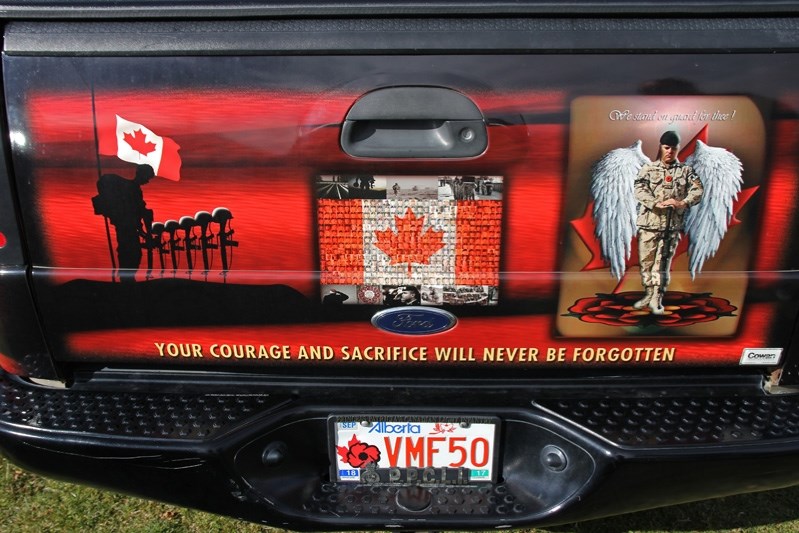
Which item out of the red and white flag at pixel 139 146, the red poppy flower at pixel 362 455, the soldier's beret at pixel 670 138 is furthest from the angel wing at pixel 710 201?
the red and white flag at pixel 139 146

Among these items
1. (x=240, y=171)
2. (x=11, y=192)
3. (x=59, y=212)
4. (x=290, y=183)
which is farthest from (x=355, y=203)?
(x=11, y=192)

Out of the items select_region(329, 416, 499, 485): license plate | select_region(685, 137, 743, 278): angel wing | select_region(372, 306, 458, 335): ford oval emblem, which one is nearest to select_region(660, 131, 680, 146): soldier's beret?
select_region(685, 137, 743, 278): angel wing

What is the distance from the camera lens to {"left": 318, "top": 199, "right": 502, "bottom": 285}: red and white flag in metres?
1.67

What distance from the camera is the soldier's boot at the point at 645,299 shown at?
1763mm

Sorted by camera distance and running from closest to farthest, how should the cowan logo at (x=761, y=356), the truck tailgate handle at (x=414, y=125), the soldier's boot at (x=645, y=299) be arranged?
the truck tailgate handle at (x=414, y=125) → the soldier's boot at (x=645, y=299) → the cowan logo at (x=761, y=356)

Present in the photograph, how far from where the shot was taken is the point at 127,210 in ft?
5.60

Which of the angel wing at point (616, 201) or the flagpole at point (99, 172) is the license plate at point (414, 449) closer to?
the angel wing at point (616, 201)

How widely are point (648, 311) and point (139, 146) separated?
1.32m

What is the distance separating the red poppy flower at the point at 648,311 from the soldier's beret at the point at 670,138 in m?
0.38

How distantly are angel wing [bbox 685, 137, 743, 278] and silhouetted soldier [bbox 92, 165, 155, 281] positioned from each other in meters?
1.29

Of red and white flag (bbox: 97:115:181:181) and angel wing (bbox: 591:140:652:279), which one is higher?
red and white flag (bbox: 97:115:181:181)

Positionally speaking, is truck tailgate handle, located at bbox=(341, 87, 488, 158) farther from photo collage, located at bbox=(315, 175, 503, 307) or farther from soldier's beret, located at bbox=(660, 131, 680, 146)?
soldier's beret, located at bbox=(660, 131, 680, 146)

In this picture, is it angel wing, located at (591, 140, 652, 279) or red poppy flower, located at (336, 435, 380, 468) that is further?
red poppy flower, located at (336, 435, 380, 468)

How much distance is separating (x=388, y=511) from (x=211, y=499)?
0.48 meters
